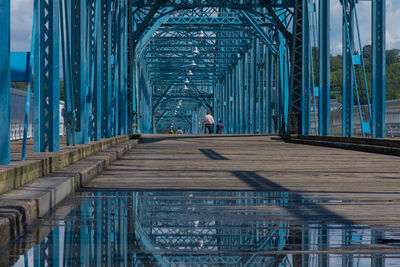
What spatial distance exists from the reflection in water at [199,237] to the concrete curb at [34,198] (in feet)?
0.30

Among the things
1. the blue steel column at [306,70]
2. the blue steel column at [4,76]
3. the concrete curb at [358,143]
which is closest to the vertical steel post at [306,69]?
the blue steel column at [306,70]

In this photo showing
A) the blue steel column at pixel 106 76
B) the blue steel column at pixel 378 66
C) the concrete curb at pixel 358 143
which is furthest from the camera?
the blue steel column at pixel 378 66

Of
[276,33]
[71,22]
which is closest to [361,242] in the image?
[71,22]

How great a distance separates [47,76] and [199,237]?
13.2ft

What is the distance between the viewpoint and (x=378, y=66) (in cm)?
1563

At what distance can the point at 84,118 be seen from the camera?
30.9 ft

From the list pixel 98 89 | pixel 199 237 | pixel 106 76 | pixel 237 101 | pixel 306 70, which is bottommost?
pixel 199 237

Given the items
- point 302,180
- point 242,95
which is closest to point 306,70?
point 302,180

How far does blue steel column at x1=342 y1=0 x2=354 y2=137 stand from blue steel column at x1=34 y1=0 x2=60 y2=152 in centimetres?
1136

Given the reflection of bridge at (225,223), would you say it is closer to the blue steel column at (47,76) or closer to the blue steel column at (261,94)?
the blue steel column at (47,76)

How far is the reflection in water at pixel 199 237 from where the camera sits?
286 centimetres

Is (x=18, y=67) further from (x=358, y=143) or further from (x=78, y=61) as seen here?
(x=358, y=143)

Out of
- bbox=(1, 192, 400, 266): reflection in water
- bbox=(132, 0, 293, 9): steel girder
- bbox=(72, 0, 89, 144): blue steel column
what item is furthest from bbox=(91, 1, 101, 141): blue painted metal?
bbox=(132, 0, 293, 9): steel girder

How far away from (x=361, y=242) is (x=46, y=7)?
Result: 4.63 metres
